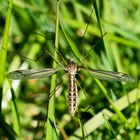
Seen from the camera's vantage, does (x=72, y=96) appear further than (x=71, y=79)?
No

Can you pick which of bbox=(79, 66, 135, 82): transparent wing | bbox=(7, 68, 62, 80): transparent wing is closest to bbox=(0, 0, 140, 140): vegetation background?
bbox=(79, 66, 135, 82): transparent wing

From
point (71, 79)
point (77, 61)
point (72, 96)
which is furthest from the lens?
point (77, 61)

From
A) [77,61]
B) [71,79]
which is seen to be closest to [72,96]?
[71,79]

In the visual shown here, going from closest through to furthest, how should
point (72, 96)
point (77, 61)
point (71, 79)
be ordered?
point (72, 96)
point (71, 79)
point (77, 61)

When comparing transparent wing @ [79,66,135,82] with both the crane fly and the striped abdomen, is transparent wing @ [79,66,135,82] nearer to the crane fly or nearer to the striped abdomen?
the crane fly

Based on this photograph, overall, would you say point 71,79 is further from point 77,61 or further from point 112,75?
point 77,61

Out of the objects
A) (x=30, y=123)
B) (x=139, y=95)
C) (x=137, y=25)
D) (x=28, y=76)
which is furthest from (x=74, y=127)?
(x=137, y=25)

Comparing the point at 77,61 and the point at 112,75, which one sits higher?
the point at 77,61

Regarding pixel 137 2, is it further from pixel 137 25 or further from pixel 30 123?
pixel 30 123

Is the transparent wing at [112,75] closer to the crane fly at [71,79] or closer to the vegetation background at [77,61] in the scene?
the crane fly at [71,79]
